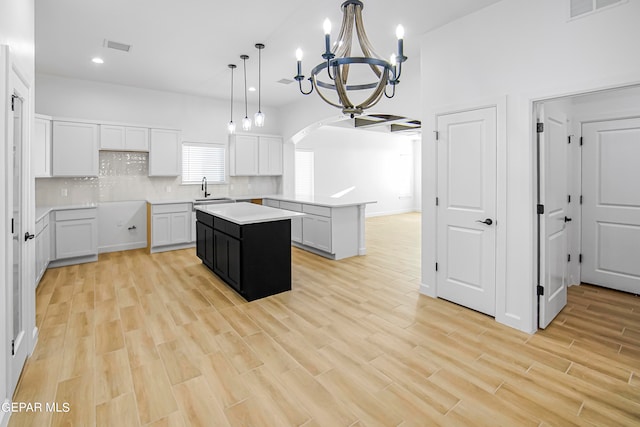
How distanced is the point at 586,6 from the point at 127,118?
6635 millimetres

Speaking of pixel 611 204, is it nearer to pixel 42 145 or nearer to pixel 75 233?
pixel 75 233

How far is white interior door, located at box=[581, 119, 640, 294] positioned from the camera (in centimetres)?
376

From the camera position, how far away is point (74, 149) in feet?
17.6

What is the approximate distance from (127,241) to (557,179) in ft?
21.8

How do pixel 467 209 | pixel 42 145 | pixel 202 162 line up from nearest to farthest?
1. pixel 467 209
2. pixel 42 145
3. pixel 202 162

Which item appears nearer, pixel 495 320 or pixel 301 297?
pixel 495 320

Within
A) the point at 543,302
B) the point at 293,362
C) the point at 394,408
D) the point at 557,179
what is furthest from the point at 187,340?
the point at 557,179

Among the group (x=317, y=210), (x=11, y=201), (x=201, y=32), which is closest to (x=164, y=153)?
(x=201, y=32)

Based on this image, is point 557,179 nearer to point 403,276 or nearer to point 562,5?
point 562,5

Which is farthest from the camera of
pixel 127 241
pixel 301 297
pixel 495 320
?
pixel 127 241

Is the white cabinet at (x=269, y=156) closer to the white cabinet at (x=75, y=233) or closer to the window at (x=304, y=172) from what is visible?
the window at (x=304, y=172)

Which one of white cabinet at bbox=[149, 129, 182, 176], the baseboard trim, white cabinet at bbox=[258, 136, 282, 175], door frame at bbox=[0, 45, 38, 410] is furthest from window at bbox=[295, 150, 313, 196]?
door frame at bbox=[0, 45, 38, 410]

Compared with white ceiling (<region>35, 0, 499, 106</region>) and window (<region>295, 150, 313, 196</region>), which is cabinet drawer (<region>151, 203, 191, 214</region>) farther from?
window (<region>295, 150, 313, 196</region>)

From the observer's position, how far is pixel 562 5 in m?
2.64
